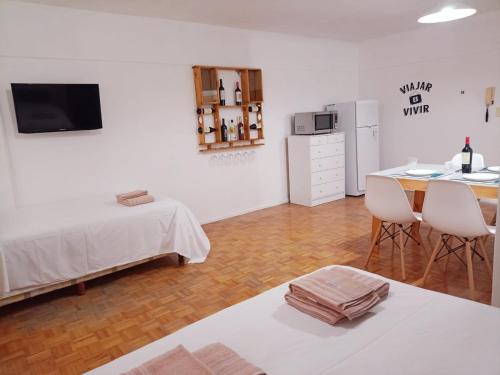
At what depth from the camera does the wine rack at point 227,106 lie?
16.3ft

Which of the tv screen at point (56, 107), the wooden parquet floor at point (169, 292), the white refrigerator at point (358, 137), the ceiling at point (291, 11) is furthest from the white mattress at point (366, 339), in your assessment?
the white refrigerator at point (358, 137)

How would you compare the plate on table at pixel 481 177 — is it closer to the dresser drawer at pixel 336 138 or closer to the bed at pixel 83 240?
the bed at pixel 83 240

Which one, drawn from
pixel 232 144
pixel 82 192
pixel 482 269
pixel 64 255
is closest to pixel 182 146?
pixel 232 144

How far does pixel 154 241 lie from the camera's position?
3584mm

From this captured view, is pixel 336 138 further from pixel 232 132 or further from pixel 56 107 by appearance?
pixel 56 107

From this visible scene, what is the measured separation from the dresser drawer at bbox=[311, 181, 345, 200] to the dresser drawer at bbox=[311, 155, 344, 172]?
0.26 m

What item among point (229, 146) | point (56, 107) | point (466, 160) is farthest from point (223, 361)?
point (229, 146)

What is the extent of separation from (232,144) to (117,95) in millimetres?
1663

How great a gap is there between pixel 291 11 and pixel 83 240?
3.47 metres

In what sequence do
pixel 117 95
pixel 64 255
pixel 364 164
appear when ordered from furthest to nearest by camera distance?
pixel 364 164, pixel 117 95, pixel 64 255

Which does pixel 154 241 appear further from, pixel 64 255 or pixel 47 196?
pixel 47 196

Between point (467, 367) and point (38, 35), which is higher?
point (38, 35)

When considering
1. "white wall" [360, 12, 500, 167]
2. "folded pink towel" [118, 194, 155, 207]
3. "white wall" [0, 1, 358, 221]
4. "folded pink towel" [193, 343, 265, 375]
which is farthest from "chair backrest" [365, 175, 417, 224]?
"white wall" [360, 12, 500, 167]

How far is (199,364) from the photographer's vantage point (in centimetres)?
116
